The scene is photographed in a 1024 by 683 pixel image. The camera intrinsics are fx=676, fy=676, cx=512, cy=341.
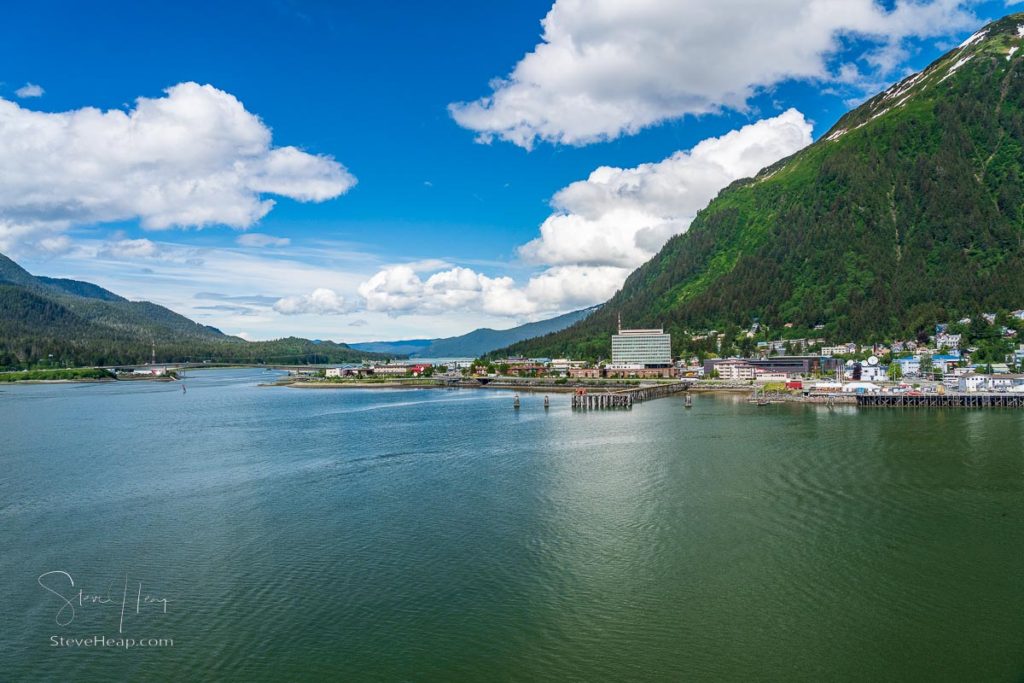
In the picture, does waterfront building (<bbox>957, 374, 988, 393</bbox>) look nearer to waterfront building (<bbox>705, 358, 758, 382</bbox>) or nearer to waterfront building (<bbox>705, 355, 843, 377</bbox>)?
waterfront building (<bbox>705, 355, 843, 377</bbox>)

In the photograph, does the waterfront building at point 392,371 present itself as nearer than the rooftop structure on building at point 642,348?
No

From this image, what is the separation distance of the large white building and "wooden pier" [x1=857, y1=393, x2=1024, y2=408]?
181ft

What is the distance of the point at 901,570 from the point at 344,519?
19331 mm

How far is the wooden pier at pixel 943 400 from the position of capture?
6750cm

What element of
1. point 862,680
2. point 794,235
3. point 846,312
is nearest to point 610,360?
point 846,312

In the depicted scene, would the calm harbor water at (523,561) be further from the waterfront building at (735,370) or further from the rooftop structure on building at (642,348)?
the rooftop structure on building at (642,348)

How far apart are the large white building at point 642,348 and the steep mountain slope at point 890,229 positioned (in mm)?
13601

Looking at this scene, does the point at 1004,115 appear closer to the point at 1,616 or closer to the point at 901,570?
the point at 901,570

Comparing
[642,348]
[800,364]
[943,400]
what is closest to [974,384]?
[943,400]

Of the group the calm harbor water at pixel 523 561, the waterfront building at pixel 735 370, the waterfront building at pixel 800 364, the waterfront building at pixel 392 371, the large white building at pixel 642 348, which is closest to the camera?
the calm harbor water at pixel 523 561

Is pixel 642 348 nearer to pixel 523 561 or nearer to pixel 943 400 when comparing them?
pixel 943 400

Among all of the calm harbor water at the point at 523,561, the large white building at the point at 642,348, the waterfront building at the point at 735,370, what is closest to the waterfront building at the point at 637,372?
the large white building at the point at 642,348

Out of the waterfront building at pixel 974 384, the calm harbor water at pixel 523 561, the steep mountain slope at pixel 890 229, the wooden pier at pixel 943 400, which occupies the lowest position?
the calm harbor water at pixel 523 561

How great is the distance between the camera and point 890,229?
5709 inches
